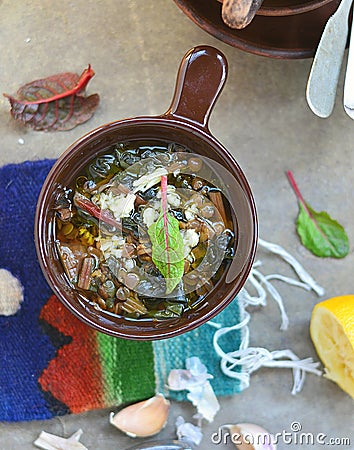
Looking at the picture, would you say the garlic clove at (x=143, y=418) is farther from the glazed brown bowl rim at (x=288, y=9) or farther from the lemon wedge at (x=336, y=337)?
the glazed brown bowl rim at (x=288, y=9)

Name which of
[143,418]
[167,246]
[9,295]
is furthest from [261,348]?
[9,295]

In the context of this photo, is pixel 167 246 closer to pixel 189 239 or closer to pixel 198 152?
pixel 189 239

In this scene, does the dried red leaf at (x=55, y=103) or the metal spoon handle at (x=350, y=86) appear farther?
the dried red leaf at (x=55, y=103)

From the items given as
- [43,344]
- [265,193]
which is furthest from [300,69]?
[43,344]

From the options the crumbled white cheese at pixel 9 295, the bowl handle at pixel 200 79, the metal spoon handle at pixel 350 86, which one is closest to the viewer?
the bowl handle at pixel 200 79

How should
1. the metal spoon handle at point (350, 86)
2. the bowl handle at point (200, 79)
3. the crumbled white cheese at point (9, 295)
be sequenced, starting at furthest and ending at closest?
the crumbled white cheese at point (9, 295) < the metal spoon handle at point (350, 86) < the bowl handle at point (200, 79)

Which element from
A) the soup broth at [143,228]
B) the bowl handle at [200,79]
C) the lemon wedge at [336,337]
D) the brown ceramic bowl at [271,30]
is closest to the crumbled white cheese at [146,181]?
the soup broth at [143,228]

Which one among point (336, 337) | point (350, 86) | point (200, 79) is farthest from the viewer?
point (336, 337)

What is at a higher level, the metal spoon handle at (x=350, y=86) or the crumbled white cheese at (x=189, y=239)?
the metal spoon handle at (x=350, y=86)
